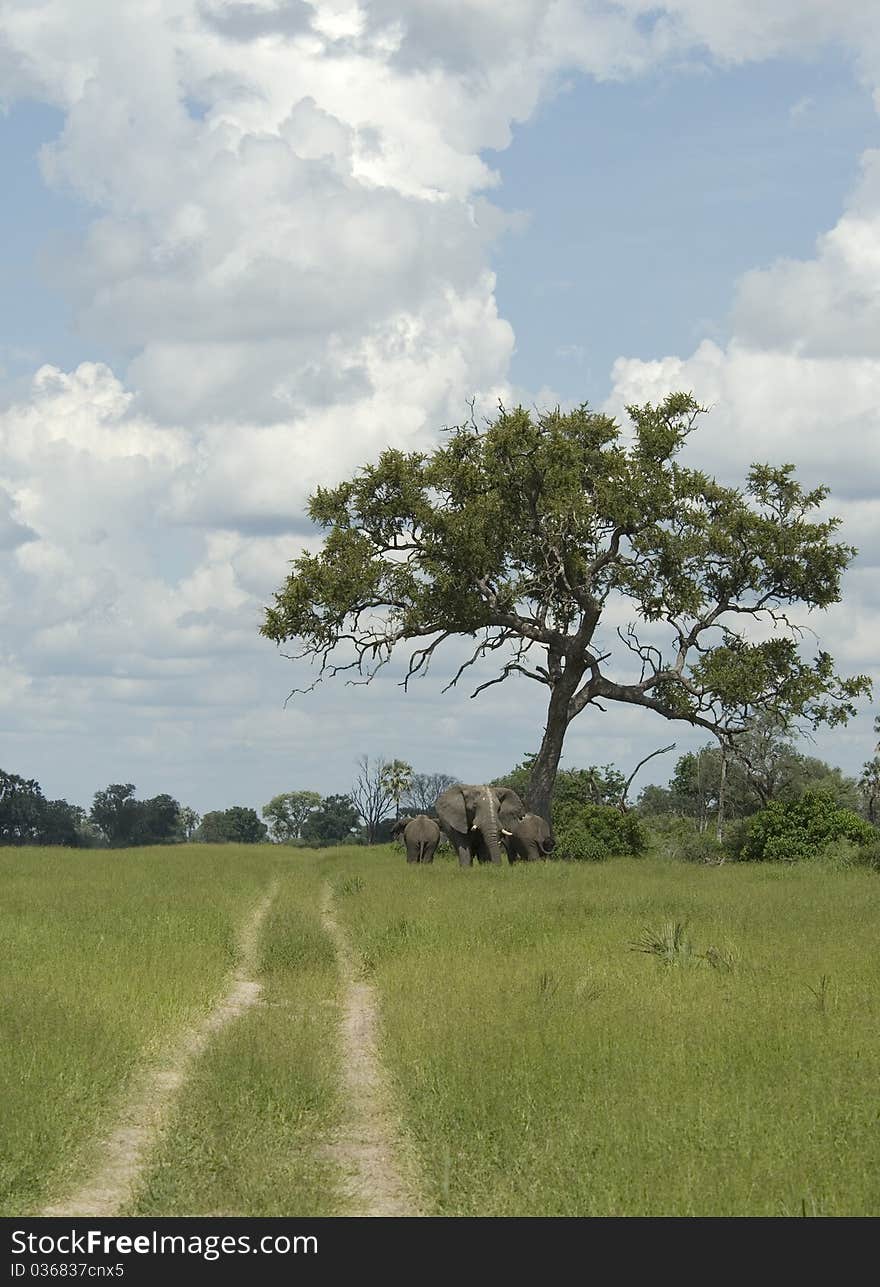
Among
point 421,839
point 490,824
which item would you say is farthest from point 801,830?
point 421,839

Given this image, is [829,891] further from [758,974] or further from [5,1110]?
[5,1110]

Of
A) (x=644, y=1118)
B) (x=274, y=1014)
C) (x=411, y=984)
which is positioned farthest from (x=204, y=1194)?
(x=411, y=984)

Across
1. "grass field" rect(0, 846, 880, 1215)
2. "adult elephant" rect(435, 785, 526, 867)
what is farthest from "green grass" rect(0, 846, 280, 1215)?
"adult elephant" rect(435, 785, 526, 867)

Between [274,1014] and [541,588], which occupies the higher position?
[541,588]

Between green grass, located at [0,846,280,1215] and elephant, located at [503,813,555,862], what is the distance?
11.5 meters

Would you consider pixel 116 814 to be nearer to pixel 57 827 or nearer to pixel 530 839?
pixel 57 827

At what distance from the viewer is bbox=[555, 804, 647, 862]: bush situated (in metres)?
42.8

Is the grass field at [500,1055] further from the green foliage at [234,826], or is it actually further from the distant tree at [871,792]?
the green foliage at [234,826]

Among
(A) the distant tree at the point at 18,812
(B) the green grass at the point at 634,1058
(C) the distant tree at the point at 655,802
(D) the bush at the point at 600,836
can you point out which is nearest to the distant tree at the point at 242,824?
(A) the distant tree at the point at 18,812

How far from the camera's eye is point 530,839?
128 feet

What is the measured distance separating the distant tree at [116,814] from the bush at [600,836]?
114 meters

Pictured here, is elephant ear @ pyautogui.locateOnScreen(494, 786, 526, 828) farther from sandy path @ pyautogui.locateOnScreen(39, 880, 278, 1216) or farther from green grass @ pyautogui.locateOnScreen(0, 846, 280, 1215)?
sandy path @ pyautogui.locateOnScreen(39, 880, 278, 1216)
